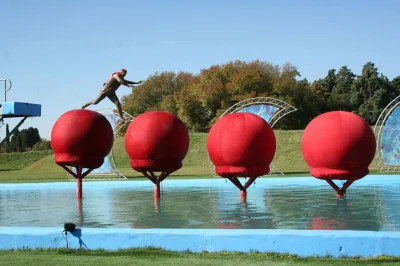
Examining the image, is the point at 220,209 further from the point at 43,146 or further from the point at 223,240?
the point at 43,146

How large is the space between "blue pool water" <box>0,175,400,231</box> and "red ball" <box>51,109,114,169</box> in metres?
1.50

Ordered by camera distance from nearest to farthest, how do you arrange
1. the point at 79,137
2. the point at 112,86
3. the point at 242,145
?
the point at 242,145
the point at 79,137
the point at 112,86

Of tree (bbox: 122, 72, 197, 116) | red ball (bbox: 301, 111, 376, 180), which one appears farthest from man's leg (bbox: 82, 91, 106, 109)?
tree (bbox: 122, 72, 197, 116)

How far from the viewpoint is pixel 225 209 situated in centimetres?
1517

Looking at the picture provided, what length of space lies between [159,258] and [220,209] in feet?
22.8

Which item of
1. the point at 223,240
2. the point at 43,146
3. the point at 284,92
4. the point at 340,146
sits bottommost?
the point at 223,240

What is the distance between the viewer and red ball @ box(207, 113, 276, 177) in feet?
49.8

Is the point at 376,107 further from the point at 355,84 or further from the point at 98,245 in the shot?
the point at 98,245

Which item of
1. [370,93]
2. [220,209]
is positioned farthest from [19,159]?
[220,209]

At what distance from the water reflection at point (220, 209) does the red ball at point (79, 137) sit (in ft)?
4.90

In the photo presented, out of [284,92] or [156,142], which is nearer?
[156,142]

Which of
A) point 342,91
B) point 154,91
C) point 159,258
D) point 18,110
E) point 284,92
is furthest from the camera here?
point 154,91

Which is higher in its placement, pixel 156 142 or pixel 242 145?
pixel 156 142

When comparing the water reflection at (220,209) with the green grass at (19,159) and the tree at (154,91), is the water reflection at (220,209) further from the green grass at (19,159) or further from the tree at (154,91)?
the tree at (154,91)
